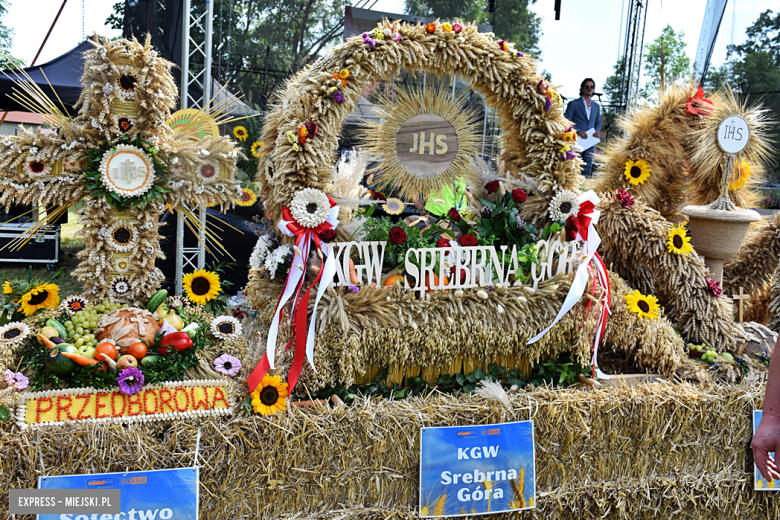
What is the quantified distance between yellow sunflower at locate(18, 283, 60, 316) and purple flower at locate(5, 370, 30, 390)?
512 millimetres

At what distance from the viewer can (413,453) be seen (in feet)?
7.08

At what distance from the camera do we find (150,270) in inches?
99.7

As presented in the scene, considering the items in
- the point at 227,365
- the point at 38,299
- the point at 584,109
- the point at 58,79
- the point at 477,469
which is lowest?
the point at 477,469

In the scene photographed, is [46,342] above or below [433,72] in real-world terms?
below

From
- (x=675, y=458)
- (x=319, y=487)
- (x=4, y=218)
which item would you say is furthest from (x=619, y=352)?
(x=4, y=218)

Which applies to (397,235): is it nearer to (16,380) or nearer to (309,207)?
(309,207)

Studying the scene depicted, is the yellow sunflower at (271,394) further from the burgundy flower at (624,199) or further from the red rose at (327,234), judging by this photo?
the burgundy flower at (624,199)

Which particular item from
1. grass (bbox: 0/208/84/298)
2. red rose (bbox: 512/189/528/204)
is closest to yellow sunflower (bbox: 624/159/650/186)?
red rose (bbox: 512/189/528/204)

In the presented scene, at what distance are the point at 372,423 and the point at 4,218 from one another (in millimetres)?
6981

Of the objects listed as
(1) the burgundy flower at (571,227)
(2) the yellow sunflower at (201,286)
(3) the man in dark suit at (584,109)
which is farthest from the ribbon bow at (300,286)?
(3) the man in dark suit at (584,109)

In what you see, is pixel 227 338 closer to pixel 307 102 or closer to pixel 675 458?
pixel 307 102

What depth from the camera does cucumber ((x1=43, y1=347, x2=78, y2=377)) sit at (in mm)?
1968

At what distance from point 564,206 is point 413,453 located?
4.80 ft

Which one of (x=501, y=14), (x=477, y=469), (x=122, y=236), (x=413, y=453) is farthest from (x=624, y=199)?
(x=501, y=14)
